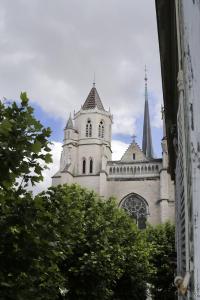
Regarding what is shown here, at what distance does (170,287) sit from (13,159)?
64.8 feet

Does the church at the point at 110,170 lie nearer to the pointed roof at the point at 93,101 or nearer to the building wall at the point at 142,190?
the building wall at the point at 142,190

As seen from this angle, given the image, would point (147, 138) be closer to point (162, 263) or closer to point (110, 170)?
point (110, 170)

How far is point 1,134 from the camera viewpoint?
10.5 ft

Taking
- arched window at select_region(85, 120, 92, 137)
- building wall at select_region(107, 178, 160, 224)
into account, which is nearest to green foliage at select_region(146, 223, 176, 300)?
building wall at select_region(107, 178, 160, 224)

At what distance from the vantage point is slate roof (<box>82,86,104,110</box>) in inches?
1800

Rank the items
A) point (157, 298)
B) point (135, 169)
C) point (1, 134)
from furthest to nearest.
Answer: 1. point (135, 169)
2. point (157, 298)
3. point (1, 134)

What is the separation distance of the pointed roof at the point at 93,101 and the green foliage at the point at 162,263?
23.0m

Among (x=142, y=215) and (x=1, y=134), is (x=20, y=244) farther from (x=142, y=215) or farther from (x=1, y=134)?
(x=142, y=215)

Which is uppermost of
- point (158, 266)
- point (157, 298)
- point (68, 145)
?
point (68, 145)

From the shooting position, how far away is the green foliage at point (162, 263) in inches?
827

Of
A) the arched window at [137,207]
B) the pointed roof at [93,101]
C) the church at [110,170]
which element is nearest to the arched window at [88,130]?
the church at [110,170]

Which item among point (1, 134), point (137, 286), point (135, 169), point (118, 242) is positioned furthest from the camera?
point (135, 169)

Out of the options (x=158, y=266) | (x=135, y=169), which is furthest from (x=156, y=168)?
(x=158, y=266)

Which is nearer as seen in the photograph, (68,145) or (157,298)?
(157,298)
